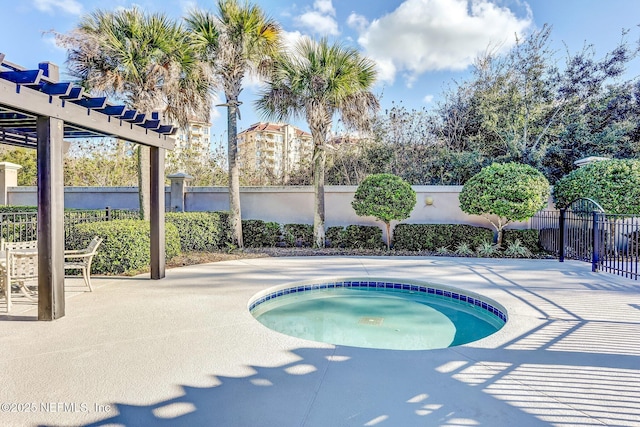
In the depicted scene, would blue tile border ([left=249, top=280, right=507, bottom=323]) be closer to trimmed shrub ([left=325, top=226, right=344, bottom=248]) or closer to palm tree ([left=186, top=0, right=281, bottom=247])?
trimmed shrub ([left=325, top=226, right=344, bottom=248])

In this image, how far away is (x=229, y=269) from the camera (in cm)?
784

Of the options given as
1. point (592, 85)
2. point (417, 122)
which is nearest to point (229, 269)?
point (417, 122)

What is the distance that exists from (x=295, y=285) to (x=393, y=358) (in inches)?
135

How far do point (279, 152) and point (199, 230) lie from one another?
818 centimetres

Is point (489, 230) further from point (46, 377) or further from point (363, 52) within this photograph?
point (46, 377)

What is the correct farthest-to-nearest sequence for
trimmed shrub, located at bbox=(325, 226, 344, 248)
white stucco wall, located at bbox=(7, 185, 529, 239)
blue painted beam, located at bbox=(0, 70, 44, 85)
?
white stucco wall, located at bbox=(7, 185, 529, 239)
trimmed shrub, located at bbox=(325, 226, 344, 248)
blue painted beam, located at bbox=(0, 70, 44, 85)

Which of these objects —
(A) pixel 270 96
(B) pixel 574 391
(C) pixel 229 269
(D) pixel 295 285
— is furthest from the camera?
(A) pixel 270 96

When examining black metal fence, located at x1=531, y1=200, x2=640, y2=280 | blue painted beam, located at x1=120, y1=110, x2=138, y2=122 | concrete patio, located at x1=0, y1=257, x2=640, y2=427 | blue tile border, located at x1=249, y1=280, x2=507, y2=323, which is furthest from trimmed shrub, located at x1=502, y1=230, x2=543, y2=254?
blue painted beam, located at x1=120, y1=110, x2=138, y2=122

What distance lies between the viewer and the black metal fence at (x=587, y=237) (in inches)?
302

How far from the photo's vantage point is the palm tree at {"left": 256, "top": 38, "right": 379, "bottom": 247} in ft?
32.1

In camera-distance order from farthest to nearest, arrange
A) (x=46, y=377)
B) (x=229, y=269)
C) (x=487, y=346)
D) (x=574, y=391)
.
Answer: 1. (x=229, y=269)
2. (x=487, y=346)
3. (x=46, y=377)
4. (x=574, y=391)

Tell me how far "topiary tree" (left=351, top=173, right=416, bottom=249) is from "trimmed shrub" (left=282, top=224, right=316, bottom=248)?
175 cm

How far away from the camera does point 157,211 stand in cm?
→ 662

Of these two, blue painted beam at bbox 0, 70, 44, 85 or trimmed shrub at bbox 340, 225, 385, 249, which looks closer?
blue painted beam at bbox 0, 70, 44, 85
